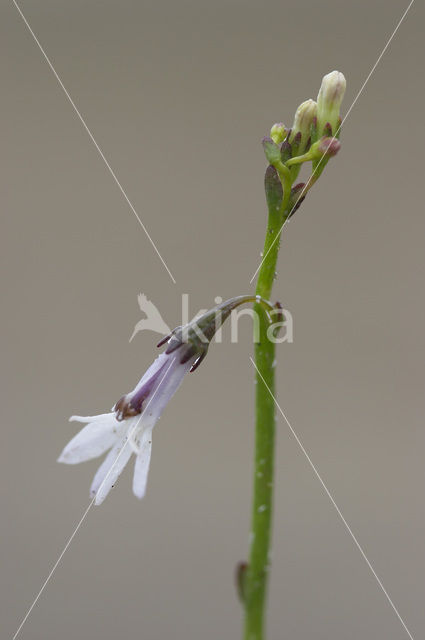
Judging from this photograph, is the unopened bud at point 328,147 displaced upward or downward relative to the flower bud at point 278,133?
downward

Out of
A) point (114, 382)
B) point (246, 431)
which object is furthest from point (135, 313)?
point (246, 431)

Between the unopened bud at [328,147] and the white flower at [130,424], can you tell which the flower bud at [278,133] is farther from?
the white flower at [130,424]

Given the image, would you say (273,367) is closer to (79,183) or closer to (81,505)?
(81,505)

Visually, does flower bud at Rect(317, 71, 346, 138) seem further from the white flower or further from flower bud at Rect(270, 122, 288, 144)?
the white flower

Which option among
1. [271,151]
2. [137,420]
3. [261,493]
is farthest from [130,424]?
[271,151]

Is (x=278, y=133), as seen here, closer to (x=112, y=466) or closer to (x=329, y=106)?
(x=329, y=106)

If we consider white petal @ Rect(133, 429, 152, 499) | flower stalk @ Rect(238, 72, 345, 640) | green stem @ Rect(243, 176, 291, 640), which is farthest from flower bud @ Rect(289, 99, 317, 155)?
white petal @ Rect(133, 429, 152, 499)

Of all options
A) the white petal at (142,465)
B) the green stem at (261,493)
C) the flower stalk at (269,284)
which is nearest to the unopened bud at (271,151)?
the flower stalk at (269,284)
